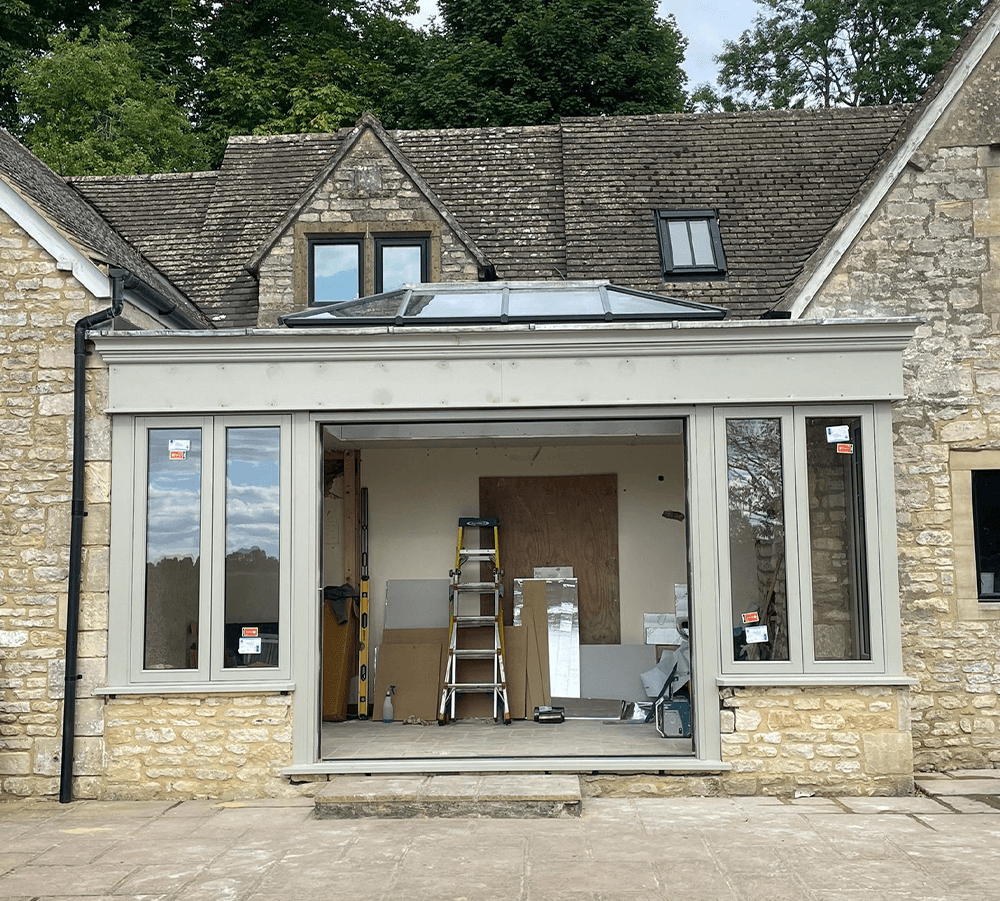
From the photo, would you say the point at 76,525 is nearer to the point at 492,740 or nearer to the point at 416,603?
the point at 492,740

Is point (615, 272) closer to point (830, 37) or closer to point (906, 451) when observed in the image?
point (906, 451)

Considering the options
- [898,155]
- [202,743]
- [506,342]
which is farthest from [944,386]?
[202,743]

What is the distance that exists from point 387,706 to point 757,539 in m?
4.57

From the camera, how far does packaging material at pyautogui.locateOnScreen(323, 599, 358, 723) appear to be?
11.6 m

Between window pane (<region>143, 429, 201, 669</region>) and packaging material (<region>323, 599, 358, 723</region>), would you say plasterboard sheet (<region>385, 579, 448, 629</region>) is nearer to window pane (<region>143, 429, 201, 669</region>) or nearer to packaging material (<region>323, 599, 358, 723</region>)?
packaging material (<region>323, 599, 358, 723</region>)

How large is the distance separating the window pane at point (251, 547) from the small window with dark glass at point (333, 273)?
434 cm

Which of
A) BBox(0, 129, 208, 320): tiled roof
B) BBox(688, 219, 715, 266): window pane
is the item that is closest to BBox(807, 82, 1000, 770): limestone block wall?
BBox(688, 219, 715, 266): window pane

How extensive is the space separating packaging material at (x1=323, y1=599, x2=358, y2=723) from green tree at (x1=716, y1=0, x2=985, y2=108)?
19.4 m

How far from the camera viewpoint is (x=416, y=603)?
12.3 metres

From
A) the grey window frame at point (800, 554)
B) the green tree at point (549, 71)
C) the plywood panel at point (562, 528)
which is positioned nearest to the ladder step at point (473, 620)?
the plywood panel at point (562, 528)

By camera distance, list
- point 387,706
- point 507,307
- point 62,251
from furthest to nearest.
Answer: point 387,706
point 507,307
point 62,251

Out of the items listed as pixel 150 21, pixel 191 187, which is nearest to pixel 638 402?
pixel 191 187

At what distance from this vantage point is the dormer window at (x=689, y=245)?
12641 millimetres

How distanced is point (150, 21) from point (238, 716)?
70.4ft
